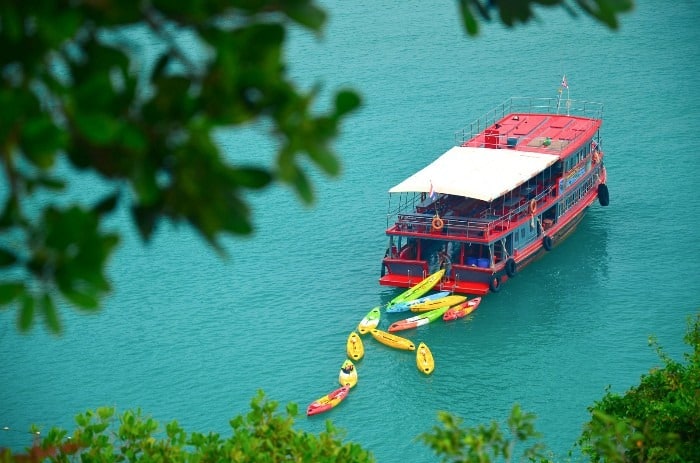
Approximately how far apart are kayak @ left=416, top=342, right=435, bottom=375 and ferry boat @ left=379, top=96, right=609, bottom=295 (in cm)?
369

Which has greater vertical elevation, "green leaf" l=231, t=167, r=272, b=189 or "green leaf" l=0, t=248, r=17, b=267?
"green leaf" l=231, t=167, r=272, b=189

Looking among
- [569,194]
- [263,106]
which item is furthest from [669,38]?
[263,106]

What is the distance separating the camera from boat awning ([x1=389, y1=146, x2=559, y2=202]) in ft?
103

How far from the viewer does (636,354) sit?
89.1 ft

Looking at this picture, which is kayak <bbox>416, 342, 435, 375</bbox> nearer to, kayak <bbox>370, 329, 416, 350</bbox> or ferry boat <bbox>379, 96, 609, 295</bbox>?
kayak <bbox>370, 329, 416, 350</bbox>

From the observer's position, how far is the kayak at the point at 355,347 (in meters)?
27.5

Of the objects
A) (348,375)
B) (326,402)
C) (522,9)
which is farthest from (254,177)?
(348,375)

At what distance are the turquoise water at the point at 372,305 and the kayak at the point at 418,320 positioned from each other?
23 cm

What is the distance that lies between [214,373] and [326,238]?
7912 millimetres

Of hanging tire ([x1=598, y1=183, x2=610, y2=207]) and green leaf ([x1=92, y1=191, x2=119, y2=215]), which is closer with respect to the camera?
green leaf ([x1=92, y1=191, x2=119, y2=215])

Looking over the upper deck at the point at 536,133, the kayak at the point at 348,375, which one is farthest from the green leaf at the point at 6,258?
the upper deck at the point at 536,133

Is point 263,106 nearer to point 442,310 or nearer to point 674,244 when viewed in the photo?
point 442,310

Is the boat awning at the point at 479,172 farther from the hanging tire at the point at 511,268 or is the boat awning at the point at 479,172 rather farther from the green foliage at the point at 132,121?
the green foliage at the point at 132,121

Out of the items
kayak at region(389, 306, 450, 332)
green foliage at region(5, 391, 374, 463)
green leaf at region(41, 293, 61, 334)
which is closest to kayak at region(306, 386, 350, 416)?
kayak at region(389, 306, 450, 332)
